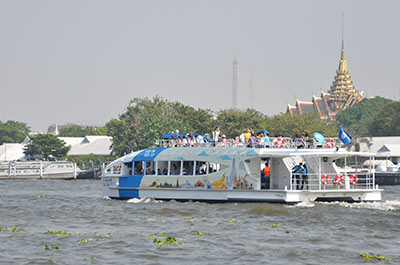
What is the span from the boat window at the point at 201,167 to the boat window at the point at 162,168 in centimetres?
177

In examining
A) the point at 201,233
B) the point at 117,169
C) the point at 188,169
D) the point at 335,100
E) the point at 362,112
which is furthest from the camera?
the point at 335,100

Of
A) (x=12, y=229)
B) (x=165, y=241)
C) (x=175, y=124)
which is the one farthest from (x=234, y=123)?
(x=165, y=241)

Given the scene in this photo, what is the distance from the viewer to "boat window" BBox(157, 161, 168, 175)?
31.5 metres

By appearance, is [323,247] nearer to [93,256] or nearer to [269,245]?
[269,245]

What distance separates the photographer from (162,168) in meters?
31.9

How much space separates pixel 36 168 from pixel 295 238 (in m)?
59.4

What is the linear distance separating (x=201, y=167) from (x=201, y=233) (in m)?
8.78

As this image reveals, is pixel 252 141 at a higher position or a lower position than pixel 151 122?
lower

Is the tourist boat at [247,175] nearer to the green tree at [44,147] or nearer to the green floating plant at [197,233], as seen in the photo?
the green floating plant at [197,233]

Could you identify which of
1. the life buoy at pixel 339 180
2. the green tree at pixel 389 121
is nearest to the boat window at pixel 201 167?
the life buoy at pixel 339 180

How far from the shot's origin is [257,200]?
1097 inches

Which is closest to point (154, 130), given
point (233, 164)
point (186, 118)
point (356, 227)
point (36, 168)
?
point (186, 118)

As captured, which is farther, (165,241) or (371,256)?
(165,241)

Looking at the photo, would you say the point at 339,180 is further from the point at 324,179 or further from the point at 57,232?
the point at 57,232
